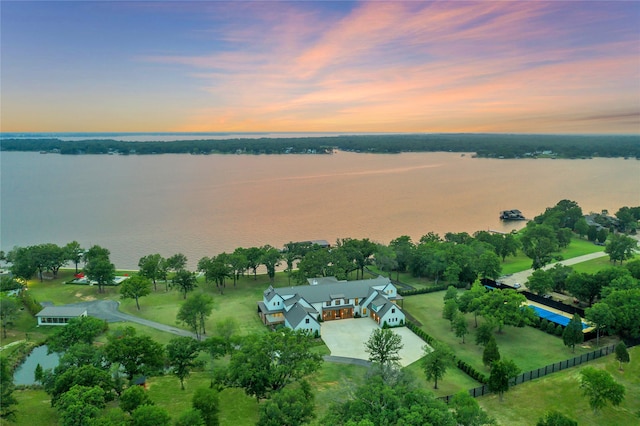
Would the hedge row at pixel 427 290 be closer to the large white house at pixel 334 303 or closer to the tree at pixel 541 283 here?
→ the large white house at pixel 334 303

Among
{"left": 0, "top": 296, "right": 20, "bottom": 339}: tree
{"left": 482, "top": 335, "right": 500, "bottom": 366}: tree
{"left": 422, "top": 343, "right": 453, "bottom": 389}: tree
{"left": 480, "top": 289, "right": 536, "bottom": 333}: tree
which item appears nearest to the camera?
{"left": 422, "top": 343, "right": 453, "bottom": 389}: tree

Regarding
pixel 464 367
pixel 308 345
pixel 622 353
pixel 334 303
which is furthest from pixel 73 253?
pixel 622 353

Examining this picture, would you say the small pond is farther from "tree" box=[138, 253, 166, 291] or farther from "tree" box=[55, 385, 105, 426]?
"tree" box=[138, 253, 166, 291]

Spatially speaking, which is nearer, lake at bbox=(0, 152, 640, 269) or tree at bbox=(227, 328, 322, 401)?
tree at bbox=(227, 328, 322, 401)

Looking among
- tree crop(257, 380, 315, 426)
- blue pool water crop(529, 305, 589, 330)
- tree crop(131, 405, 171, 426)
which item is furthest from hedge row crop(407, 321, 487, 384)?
tree crop(131, 405, 171, 426)

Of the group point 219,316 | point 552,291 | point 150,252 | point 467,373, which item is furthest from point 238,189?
point 467,373

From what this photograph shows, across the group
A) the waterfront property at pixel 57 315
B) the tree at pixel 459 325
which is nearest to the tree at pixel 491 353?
the tree at pixel 459 325

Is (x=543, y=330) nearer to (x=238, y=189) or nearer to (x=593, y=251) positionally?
(x=593, y=251)
